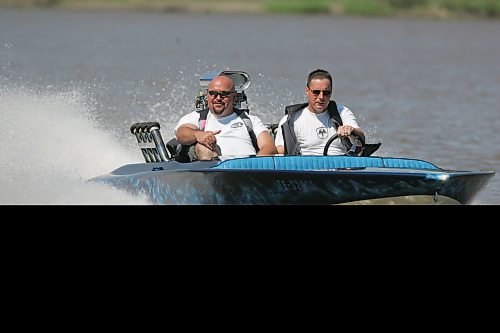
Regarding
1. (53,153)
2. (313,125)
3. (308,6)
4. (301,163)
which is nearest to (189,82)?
(53,153)

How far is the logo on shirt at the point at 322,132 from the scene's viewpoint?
11.5m

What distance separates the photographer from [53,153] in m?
15.8

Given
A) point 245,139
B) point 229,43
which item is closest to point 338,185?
point 245,139

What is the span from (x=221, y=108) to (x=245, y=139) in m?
0.34

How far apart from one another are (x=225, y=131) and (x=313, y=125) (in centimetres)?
77

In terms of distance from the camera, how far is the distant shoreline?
2623 inches

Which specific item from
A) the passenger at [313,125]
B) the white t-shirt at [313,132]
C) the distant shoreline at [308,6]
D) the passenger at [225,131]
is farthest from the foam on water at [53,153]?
the distant shoreline at [308,6]

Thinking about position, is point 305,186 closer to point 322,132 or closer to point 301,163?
point 301,163

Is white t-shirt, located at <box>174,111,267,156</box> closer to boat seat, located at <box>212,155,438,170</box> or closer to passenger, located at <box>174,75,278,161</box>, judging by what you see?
passenger, located at <box>174,75,278,161</box>

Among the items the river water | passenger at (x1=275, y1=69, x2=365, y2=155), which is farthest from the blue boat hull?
the river water
